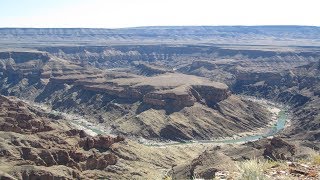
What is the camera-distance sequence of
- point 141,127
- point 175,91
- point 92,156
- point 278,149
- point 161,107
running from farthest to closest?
point 175,91, point 161,107, point 141,127, point 278,149, point 92,156

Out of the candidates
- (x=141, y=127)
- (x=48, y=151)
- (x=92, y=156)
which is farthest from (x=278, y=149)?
(x=141, y=127)

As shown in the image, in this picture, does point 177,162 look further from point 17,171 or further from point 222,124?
point 222,124

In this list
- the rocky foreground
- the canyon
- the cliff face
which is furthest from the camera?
the canyon

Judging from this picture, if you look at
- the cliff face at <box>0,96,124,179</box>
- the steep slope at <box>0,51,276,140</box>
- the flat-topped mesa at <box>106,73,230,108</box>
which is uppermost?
the cliff face at <box>0,96,124,179</box>

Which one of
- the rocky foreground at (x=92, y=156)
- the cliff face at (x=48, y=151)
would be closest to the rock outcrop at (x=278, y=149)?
the rocky foreground at (x=92, y=156)

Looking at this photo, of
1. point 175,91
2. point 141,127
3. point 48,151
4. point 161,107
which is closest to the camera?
point 48,151

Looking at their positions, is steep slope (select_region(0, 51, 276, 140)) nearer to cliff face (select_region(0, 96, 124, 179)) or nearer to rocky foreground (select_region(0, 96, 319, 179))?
rocky foreground (select_region(0, 96, 319, 179))

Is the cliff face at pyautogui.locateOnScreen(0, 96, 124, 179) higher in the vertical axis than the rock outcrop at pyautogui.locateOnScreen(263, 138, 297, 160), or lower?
lower

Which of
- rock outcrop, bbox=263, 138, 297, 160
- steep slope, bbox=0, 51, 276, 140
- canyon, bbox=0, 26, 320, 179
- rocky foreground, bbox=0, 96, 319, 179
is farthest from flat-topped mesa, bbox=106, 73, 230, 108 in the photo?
rock outcrop, bbox=263, 138, 297, 160

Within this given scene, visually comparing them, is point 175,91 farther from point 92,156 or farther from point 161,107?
point 92,156

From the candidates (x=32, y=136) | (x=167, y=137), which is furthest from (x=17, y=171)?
(x=167, y=137)

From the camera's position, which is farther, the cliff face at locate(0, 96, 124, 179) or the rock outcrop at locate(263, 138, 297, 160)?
the rock outcrop at locate(263, 138, 297, 160)
